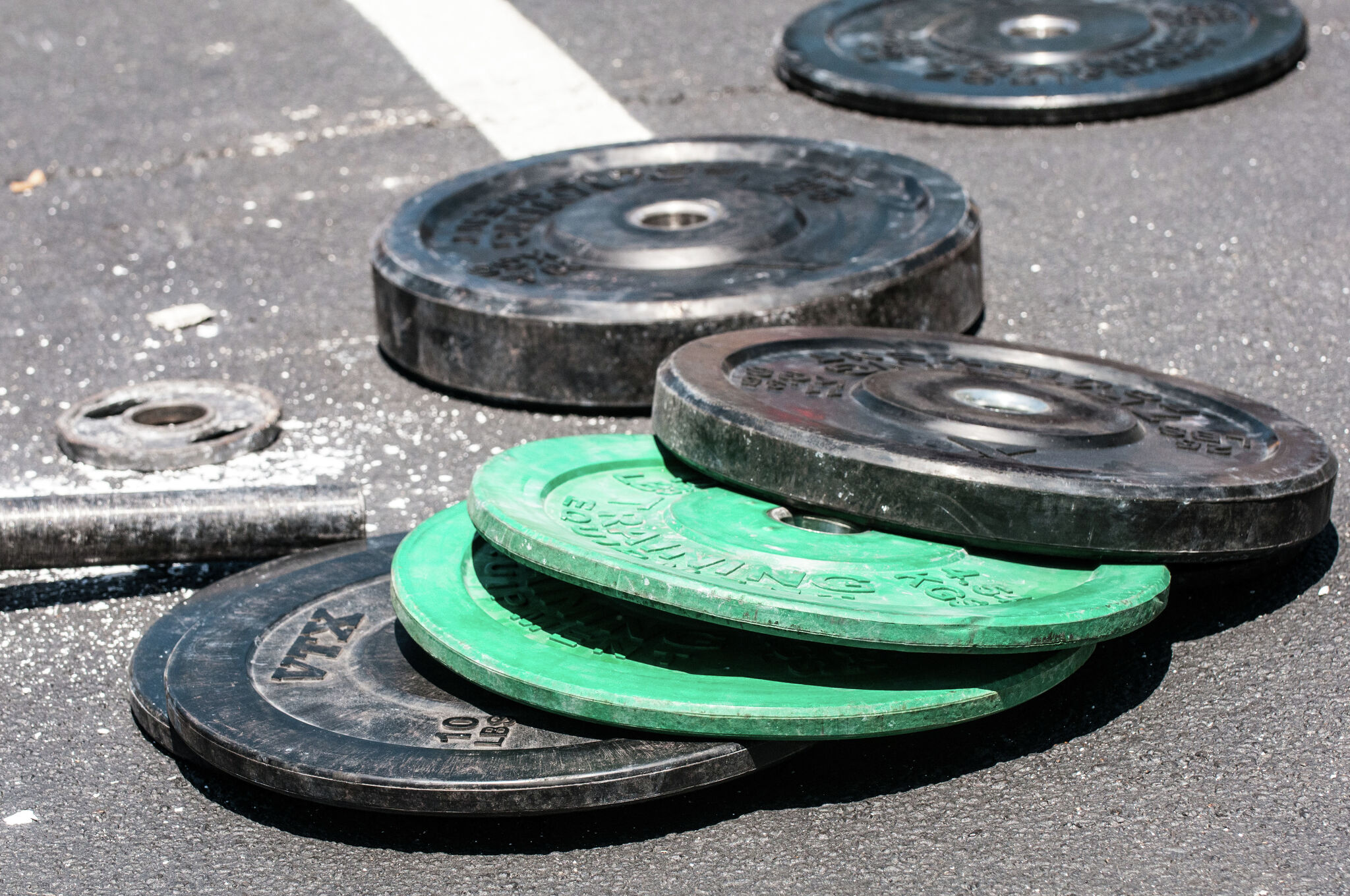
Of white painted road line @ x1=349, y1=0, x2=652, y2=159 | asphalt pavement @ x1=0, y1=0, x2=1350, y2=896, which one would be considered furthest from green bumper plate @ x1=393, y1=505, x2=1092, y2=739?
white painted road line @ x1=349, y1=0, x2=652, y2=159

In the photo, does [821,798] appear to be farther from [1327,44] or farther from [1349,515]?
[1327,44]

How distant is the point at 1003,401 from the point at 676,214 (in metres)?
1.69

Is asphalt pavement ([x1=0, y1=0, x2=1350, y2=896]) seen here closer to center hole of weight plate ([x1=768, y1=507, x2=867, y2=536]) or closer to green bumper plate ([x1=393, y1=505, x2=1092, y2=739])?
green bumper plate ([x1=393, y1=505, x2=1092, y2=739])

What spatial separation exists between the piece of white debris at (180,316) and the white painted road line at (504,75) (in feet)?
4.80

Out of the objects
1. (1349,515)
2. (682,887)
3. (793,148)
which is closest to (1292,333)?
(1349,515)

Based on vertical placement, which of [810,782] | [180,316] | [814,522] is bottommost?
[810,782]

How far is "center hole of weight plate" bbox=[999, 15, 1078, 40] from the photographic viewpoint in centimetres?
628

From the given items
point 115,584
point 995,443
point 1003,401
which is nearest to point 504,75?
Result: point 115,584

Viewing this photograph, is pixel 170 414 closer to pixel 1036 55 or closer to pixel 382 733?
pixel 382 733

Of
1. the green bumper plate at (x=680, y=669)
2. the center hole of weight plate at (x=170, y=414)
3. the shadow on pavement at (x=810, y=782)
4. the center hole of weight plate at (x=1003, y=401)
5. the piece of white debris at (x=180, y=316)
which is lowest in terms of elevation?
the shadow on pavement at (x=810, y=782)

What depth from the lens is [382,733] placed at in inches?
95.7

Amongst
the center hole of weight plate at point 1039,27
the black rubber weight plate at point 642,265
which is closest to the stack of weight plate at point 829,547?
the black rubber weight plate at point 642,265

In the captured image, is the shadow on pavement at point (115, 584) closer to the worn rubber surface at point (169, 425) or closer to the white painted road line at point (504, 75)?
the worn rubber surface at point (169, 425)

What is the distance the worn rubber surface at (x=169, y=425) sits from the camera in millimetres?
3863
